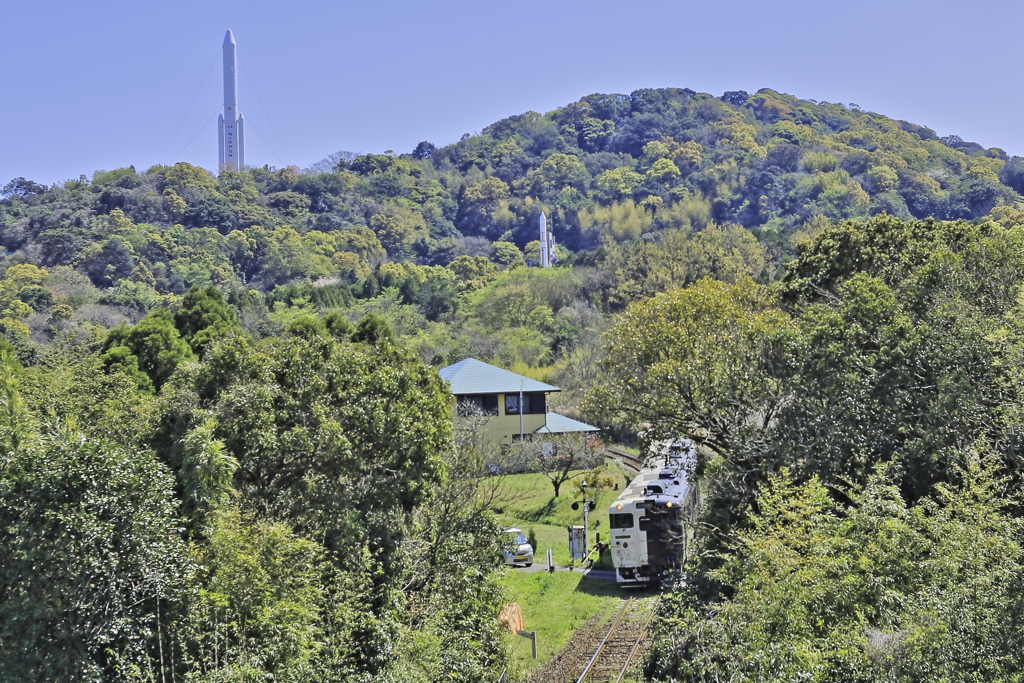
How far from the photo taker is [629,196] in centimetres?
14975

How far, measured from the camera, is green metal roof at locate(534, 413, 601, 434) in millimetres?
39844

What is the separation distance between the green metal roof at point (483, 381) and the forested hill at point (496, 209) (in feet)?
60.6

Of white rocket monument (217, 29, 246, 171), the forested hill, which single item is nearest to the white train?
the forested hill

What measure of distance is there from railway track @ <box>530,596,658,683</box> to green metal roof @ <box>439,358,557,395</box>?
881 inches

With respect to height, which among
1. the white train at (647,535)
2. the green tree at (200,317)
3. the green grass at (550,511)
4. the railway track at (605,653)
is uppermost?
the green tree at (200,317)

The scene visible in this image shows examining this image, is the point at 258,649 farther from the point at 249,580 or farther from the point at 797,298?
the point at 797,298

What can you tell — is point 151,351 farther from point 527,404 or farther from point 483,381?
point 527,404

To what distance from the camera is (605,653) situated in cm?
1695

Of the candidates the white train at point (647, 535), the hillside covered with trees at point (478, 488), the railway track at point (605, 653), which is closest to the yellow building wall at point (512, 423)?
the hillside covered with trees at point (478, 488)

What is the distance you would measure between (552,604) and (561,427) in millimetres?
20121

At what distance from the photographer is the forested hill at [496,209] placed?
70.0 m

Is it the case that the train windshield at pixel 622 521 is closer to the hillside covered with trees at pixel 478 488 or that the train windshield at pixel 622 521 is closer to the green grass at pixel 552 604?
the green grass at pixel 552 604

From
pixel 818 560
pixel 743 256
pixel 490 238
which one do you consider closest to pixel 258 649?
pixel 818 560

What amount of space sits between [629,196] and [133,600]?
473ft
